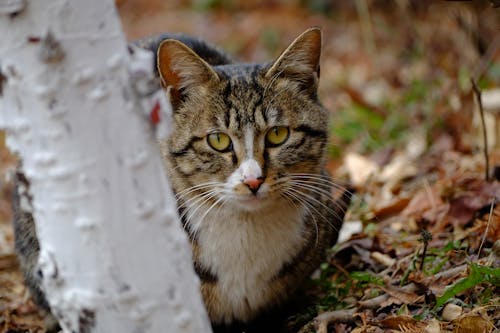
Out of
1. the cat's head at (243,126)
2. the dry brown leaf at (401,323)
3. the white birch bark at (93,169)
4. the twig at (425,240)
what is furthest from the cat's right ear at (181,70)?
the dry brown leaf at (401,323)

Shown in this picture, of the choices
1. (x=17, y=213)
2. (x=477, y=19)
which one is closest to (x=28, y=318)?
(x=17, y=213)

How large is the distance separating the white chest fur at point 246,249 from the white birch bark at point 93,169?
0.94m

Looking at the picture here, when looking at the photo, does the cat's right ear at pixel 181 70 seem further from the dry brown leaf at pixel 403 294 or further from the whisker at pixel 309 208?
the dry brown leaf at pixel 403 294

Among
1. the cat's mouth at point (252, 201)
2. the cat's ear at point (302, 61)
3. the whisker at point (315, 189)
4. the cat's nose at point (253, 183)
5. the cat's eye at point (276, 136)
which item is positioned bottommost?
the whisker at point (315, 189)

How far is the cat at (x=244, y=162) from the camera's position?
276 centimetres

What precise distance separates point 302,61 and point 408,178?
180 centimetres

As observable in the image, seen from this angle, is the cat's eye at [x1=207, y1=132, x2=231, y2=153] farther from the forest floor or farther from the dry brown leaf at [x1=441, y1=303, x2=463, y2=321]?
the dry brown leaf at [x1=441, y1=303, x2=463, y2=321]

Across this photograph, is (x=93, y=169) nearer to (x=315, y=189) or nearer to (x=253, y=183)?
(x=253, y=183)

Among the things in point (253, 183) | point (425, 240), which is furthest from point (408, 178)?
point (253, 183)

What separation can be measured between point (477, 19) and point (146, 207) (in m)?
3.83

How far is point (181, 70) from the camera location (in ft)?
9.38

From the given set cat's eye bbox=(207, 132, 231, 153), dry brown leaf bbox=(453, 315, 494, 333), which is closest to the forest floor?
dry brown leaf bbox=(453, 315, 494, 333)

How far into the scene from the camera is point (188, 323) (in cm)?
184

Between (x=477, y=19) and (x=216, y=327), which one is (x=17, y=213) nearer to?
(x=216, y=327)
